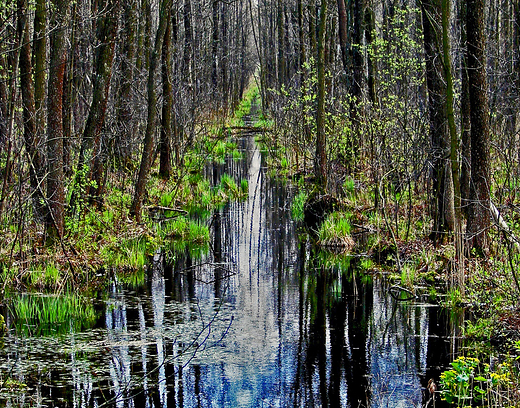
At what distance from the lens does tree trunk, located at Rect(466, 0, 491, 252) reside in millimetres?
9195

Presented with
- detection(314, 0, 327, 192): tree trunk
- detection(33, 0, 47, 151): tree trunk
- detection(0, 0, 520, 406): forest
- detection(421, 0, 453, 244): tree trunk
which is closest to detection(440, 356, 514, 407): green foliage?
detection(0, 0, 520, 406): forest

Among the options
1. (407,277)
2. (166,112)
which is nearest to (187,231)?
(407,277)

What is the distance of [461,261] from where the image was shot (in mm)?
8227

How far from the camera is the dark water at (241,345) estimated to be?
6090mm

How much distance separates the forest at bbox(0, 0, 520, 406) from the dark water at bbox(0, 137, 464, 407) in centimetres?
43

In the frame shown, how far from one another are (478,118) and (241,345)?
183 inches

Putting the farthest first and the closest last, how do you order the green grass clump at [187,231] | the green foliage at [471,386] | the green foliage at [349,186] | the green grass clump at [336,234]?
the green foliage at [349,186], the green grass clump at [187,231], the green grass clump at [336,234], the green foliage at [471,386]

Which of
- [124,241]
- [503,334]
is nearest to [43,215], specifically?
[124,241]

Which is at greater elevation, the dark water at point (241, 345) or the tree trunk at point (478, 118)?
the tree trunk at point (478, 118)

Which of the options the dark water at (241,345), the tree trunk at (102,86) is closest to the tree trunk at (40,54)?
the tree trunk at (102,86)

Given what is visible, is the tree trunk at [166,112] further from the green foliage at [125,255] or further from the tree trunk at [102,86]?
the green foliage at [125,255]

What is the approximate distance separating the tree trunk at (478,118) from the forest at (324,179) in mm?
20

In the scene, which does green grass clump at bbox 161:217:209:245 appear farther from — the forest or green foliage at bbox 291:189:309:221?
green foliage at bbox 291:189:309:221

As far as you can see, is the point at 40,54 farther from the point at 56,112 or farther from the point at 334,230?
the point at 334,230
